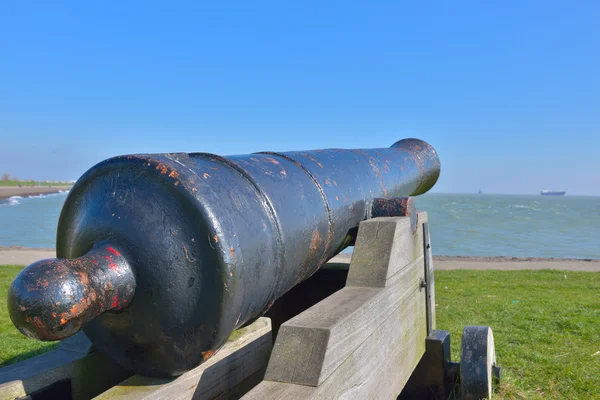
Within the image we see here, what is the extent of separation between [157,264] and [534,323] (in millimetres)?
6644

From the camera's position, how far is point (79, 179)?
1.71 meters

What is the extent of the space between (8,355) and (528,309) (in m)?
6.66

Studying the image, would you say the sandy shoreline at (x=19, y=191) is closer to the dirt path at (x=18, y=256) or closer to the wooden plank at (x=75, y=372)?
the dirt path at (x=18, y=256)

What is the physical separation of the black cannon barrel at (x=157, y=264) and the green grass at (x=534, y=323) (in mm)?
2771

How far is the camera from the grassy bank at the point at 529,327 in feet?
14.9

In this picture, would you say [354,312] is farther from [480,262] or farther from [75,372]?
[480,262]

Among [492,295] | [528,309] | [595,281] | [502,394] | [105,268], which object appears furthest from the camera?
[595,281]

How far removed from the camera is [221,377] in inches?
74.7

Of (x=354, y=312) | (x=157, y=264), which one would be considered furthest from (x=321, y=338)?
(x=157, y=264)

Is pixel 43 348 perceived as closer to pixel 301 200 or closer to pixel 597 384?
pixel 301 200

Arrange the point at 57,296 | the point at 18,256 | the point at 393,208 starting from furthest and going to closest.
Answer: the point at 18,256, the point at 393,208, the point at 57,296

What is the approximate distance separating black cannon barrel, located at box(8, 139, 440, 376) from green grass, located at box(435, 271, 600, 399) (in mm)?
2771

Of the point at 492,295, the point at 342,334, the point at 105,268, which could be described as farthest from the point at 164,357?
the point at 492,295

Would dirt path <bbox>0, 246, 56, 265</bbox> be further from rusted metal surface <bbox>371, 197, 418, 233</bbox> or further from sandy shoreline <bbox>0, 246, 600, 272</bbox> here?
rusted metal surface <bbox>371, 197, 418, 233</bbox>
